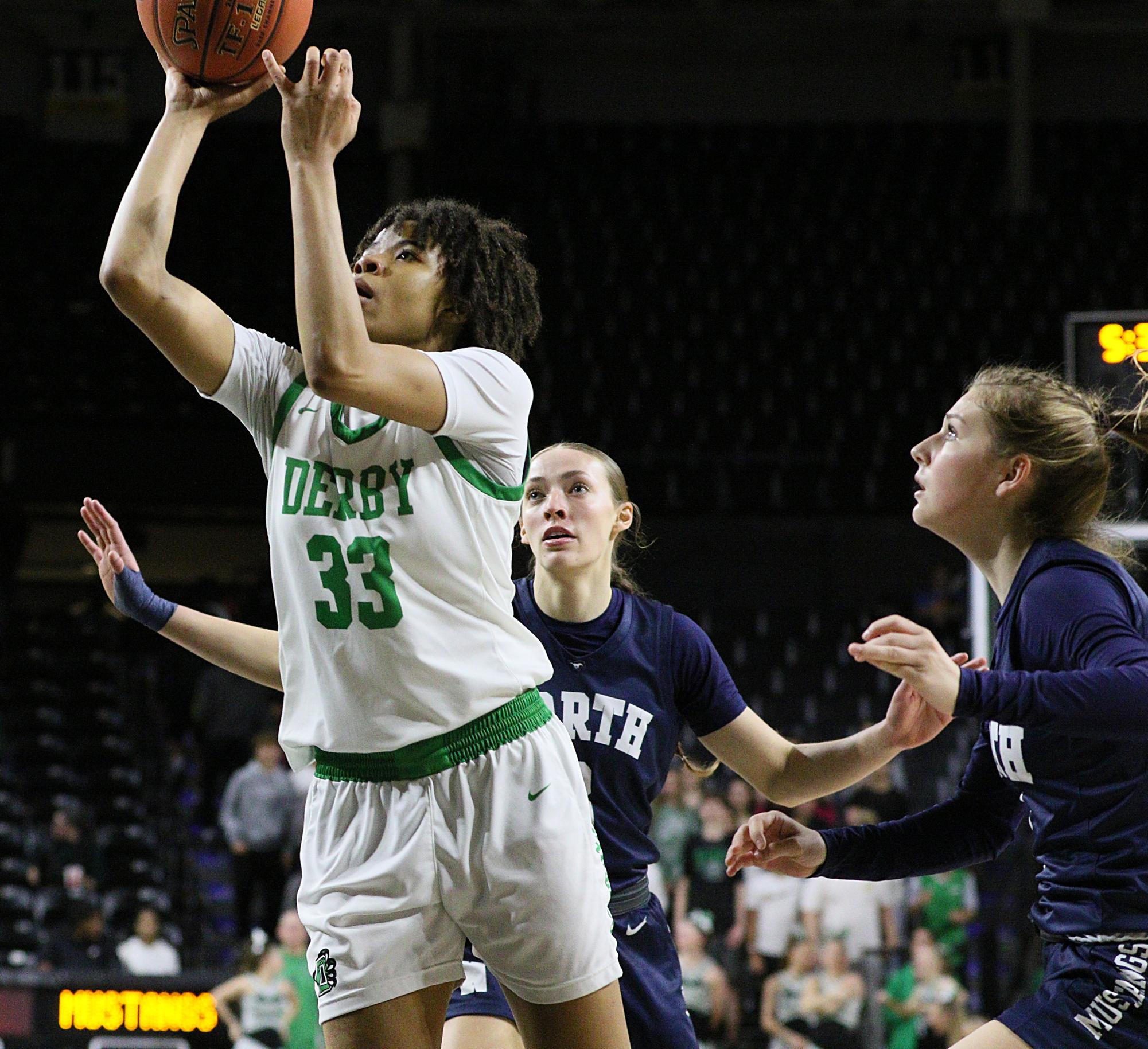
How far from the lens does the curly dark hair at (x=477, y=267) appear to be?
2.43 m

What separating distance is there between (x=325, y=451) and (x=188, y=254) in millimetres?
11584

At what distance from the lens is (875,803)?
312 inches

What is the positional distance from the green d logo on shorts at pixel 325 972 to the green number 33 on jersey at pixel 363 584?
1.57ft

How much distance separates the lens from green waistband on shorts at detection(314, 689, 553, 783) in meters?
2.20

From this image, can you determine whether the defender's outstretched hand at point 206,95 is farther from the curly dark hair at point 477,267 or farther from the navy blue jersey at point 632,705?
→ the navy blue jersey at point 632,705

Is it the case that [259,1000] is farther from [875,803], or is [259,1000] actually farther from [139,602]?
[139,602]

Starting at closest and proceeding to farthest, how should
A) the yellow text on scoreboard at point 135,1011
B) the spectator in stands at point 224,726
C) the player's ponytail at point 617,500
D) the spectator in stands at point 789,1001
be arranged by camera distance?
the player's ponytail at point 617,500
the yellow text on scoreboard at point 135,1011
the spectator in stands at point 789,1001
the spectator in stands at point 224,726

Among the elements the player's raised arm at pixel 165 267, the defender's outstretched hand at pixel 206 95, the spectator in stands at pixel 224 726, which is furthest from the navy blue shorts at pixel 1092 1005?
the spectator in stands at pixel 224 726

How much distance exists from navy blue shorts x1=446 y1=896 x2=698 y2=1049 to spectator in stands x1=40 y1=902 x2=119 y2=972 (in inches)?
209

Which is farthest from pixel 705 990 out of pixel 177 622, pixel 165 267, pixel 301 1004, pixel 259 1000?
pixel 165 267

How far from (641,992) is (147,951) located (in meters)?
5.46

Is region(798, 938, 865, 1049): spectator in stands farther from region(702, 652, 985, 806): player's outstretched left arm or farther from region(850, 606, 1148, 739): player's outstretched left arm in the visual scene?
region(850, 606, 1148, 739): player's outstretched left arm

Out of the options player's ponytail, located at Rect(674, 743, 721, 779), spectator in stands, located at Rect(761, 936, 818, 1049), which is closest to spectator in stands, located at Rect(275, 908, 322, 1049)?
spectator in stands, located at Rect(761, 936, 818, 1049)

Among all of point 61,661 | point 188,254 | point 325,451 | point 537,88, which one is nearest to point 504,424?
point 325,451
